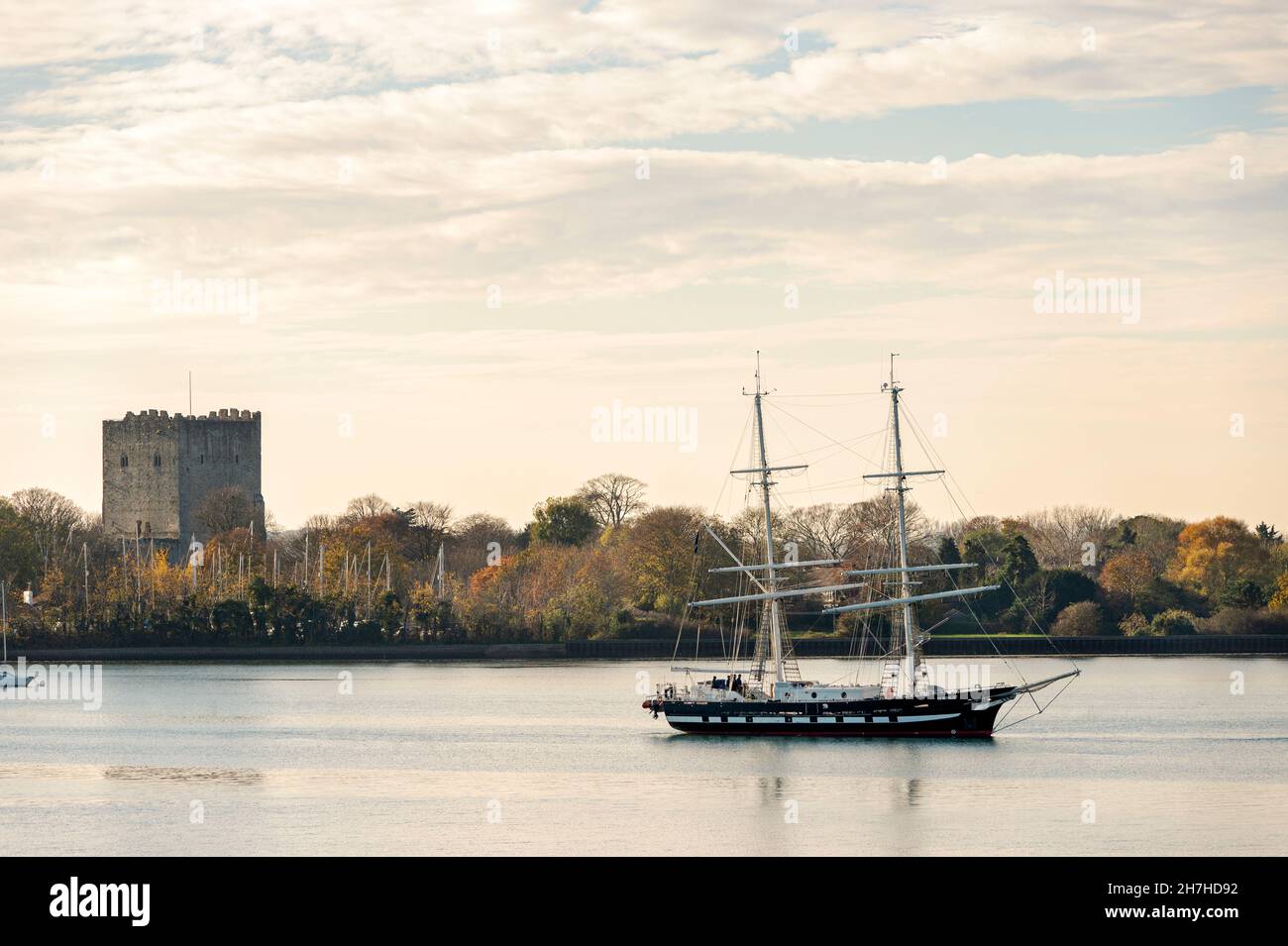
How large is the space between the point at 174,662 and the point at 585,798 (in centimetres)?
7612

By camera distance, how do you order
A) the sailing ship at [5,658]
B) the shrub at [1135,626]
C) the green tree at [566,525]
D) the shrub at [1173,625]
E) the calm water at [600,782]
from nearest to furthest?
the calm water at [600,782]
the sailing ship at [5,658]
the shrub at [1173,625]
the shrub at [1135,626]
the green tree at [566,525]

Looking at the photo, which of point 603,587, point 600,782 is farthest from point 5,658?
point 600,782

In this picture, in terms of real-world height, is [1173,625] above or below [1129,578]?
below

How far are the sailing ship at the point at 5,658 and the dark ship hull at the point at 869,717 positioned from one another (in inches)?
1884

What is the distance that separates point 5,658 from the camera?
111 m

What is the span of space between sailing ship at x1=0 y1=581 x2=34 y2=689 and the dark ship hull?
4785 cm

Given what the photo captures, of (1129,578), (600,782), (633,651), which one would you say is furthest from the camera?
(1129,578)

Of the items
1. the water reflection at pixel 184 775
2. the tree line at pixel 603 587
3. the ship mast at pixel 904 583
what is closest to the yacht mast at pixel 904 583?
the ship mast at pixel 904 583

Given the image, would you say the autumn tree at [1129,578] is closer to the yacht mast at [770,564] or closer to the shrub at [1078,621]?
the shrub at [1078,621]

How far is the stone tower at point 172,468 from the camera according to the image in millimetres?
165000

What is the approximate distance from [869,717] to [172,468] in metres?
114

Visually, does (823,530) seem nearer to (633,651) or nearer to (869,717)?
(633,651)

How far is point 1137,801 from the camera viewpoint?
151 ft
